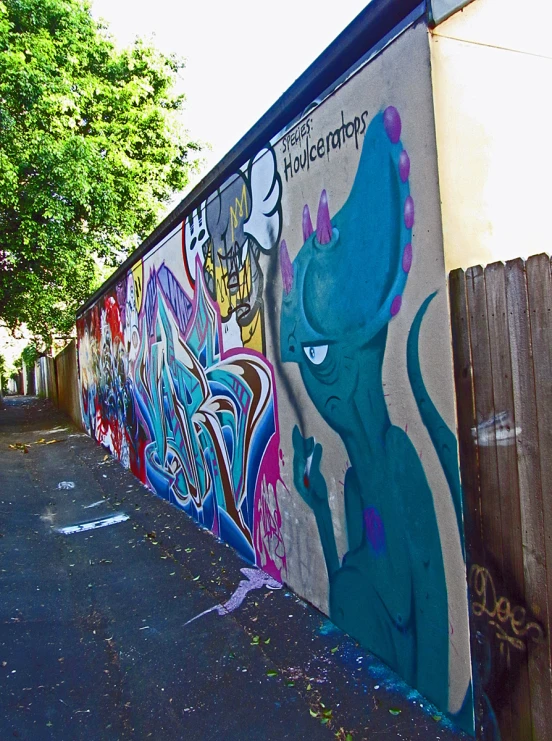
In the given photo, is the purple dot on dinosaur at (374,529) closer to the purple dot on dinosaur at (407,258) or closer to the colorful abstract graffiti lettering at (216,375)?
the colorful abstract graffiti lettering at (216,375)

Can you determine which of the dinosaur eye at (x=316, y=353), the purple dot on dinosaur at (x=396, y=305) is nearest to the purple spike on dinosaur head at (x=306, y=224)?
the dinosaur eye at (x=316, y=353)

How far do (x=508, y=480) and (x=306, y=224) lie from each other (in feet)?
6.44

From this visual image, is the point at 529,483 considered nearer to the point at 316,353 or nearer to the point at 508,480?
the point at 508,480

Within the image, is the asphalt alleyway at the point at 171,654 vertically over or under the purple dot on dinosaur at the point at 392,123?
under

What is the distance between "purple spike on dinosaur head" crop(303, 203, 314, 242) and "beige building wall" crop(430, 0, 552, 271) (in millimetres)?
1141

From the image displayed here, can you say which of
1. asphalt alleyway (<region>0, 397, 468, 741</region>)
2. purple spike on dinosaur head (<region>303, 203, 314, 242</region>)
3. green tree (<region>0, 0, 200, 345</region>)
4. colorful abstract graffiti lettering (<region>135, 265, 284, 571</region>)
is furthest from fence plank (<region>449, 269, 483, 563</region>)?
→ green tree (<region>0, 0, 200, 345</region>)

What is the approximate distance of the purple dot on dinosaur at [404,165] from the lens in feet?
8.43

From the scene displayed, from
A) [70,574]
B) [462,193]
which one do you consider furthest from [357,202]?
[70,574]

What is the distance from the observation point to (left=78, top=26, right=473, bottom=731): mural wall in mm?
2512

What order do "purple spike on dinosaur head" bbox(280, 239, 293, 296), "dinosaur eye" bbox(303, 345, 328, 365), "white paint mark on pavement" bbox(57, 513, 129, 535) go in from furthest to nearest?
"white paint mark on pavement" bbox(57, 513, 129, 535)
"purple spike on dinosaur head" bbox(280, 239, 293, 296)
"dinosaur eye" bbox(303, 345, 328, 365)

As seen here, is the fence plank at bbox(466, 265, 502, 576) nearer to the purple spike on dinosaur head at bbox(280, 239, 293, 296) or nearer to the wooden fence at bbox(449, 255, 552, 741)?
the wooden fence at bbox(449, 255, 552, 741)

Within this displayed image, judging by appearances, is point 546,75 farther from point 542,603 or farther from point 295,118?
point 542,603

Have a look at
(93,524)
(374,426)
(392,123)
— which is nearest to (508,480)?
(374,426)

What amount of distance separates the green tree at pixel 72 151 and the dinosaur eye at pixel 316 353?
919 centimetres
